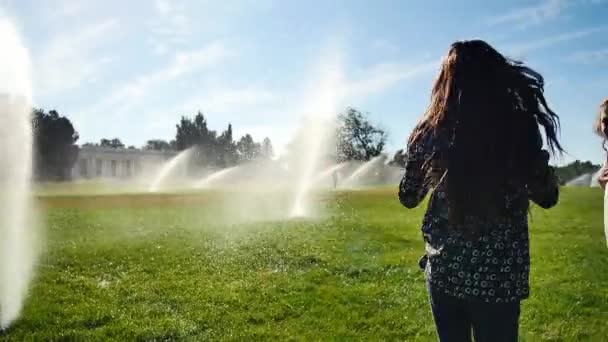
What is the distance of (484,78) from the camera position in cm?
271

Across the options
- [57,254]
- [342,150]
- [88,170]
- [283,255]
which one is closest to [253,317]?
[283,255]

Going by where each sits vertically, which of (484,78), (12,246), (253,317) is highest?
(484,78)

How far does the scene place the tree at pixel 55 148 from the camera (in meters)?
68.1

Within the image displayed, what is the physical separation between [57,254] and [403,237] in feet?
27.1

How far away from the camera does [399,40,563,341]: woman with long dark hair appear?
8.60ft

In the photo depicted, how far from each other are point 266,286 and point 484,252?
6.04 m

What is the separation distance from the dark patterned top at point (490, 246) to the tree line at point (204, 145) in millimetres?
56412

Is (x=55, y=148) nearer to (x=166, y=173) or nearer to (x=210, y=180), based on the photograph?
(x=166, y=173)

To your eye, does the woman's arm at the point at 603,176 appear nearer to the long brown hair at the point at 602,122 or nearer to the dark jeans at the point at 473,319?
the long brown hair at the point at 602,122

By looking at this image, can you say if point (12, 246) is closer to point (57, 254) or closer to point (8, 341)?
point (8, 341)

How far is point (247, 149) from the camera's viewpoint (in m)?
107

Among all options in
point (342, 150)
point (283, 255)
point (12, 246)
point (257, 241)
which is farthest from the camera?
point (342, 150)

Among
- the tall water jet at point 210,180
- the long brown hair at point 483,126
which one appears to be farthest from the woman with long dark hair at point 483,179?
the tall water jet at point 210,180

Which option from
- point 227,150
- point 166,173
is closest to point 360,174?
point 166,173
